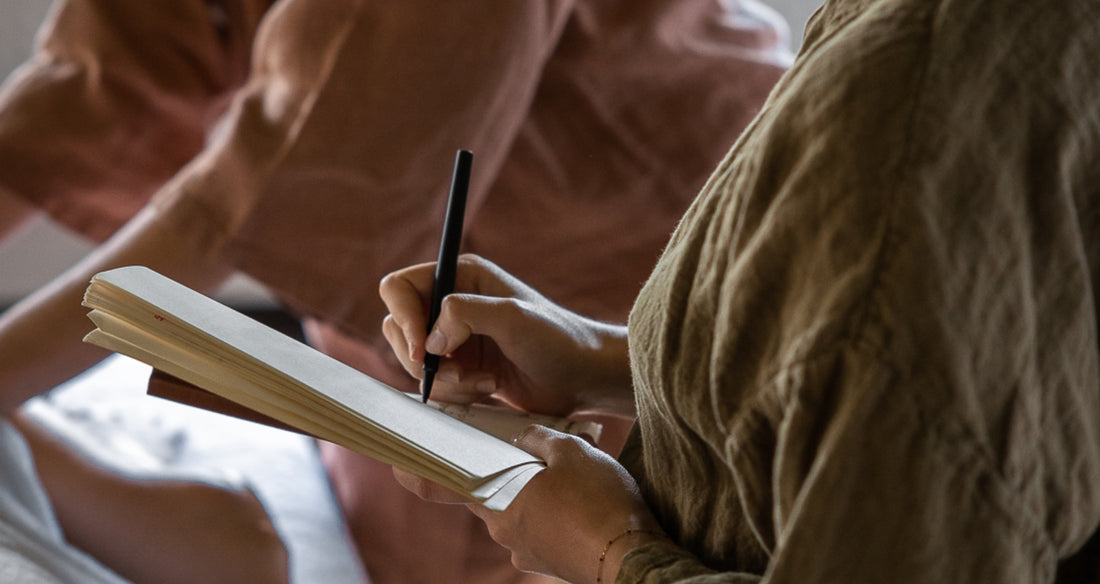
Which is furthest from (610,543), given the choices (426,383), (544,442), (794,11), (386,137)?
(794,11)

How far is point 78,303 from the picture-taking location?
0.72 meters

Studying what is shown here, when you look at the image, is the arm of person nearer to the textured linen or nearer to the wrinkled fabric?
the textured linen

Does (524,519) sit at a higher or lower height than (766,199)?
lower

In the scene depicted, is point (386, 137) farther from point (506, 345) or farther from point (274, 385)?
point (274, 385)

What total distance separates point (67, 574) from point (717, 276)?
0.54 m

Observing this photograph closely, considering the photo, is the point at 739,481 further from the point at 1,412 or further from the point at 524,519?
the point at 1,412

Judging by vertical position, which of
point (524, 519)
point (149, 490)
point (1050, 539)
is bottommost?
point (149, 490)

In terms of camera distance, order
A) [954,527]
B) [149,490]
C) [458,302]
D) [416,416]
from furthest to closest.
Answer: [149,490]
[458,302]
[416,416]
[954,527]

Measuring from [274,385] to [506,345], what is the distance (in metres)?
0.19

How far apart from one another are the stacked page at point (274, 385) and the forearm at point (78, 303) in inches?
12.2

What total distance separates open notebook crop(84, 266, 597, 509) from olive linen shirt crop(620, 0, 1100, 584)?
0.43 feet

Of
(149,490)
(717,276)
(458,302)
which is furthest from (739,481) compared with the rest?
(149,490)

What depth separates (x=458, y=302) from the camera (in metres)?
0.54

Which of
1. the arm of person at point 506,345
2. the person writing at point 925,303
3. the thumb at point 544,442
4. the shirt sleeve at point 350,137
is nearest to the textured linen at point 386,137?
the shirt sleeve at point 350,137
